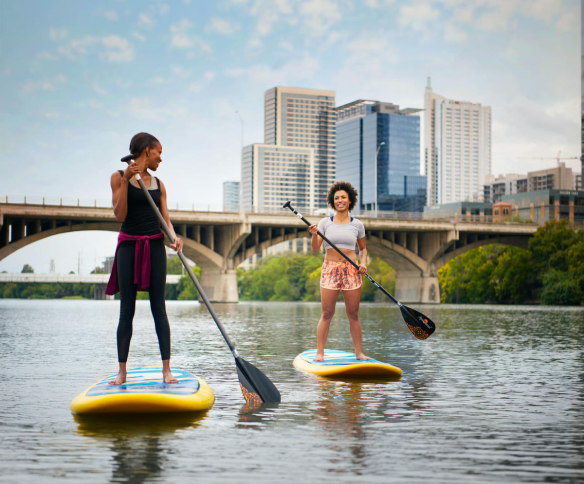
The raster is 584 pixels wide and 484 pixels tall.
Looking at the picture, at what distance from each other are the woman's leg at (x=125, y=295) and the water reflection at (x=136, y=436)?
680 millimetres

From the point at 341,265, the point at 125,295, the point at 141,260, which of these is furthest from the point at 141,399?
the point at 341,265

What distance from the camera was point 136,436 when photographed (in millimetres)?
5711

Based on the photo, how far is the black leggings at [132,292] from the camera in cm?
707

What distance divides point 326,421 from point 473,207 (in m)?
160

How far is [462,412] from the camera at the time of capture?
6902 millimetres

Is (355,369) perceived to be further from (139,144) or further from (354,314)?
(139,144)

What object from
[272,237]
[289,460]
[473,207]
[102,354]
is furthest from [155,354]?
[473,207]

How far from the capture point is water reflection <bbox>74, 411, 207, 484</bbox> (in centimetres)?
457

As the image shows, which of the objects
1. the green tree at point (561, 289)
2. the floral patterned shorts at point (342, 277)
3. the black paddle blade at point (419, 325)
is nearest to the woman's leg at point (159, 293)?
the floral patterned shorts at point (342, 277)

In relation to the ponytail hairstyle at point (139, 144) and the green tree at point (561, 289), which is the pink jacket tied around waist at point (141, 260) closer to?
the ponytail hairstyle at point (139, 144)

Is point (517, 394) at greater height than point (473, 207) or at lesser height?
lesser

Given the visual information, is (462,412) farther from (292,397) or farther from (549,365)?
(549,365)

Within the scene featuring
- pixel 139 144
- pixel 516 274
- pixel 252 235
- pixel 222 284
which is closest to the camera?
pixel 139 144

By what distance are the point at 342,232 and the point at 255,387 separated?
3.43 meters
